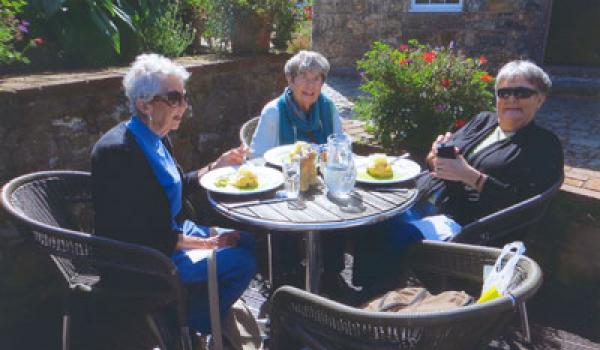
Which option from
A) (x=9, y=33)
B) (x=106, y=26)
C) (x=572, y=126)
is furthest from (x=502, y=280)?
(x=572, y=126)

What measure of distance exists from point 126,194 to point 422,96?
8.04 ft

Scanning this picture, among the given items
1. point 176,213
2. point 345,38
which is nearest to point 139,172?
point 176,213

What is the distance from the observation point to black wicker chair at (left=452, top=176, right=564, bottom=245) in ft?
7.40

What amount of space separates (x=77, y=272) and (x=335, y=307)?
139 centimetres

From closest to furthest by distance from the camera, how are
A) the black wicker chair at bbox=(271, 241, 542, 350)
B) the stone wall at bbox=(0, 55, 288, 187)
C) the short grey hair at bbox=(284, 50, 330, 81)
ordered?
the black wicker chair at bbox=(271, 241, 542, 350)
the stone wall at bbox=(0, 55, 288, 187)
the short grey hair at bbox=(284, 50, 330, 81)

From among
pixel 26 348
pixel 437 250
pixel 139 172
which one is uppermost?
pixel 139 172

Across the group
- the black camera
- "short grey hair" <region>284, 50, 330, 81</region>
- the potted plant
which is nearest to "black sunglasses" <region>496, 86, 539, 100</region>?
the black camera

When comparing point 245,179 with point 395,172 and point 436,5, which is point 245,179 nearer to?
point 395,172

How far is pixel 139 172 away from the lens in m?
2.00

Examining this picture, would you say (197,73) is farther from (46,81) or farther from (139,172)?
(139,172)

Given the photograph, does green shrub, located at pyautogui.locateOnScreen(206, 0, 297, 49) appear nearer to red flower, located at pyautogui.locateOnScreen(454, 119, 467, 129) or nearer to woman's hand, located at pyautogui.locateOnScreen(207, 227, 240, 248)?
red flower, located at pyautogui.locateOnScreen(454, 119, 467, 129)

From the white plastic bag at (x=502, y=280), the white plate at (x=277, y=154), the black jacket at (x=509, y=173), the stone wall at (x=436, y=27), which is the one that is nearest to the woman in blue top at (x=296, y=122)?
the white plate at (x=277, y=154)

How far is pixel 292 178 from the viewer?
2.31 metres

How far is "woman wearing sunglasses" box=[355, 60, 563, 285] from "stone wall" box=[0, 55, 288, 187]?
6.40 ft
